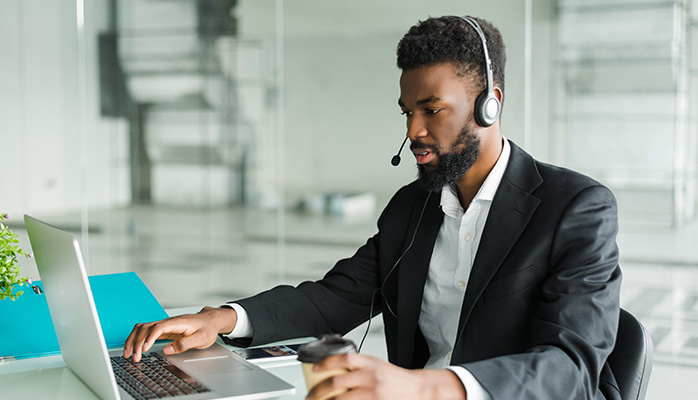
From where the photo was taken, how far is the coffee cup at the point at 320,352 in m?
0.94

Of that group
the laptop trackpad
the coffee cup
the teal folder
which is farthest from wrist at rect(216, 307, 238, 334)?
the coffee cup

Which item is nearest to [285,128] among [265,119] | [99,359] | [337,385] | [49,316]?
[265,119]

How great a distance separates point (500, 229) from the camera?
1.67 metres

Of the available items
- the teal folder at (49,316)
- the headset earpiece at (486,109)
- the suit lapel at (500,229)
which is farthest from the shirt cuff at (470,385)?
the teal folder at (49,316)

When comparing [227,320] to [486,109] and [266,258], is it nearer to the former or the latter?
[486,109]

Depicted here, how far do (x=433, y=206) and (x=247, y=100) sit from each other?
369cm

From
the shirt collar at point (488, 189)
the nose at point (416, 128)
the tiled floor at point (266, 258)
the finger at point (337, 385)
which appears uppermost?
the nose at point (416, 128)

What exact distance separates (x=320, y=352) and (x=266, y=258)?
15.6ft

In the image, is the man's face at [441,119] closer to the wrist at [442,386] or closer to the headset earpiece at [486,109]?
the headset earpiece at [486,109]

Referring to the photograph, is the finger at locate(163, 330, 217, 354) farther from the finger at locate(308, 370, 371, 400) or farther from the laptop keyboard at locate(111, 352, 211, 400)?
the finger at locate(308, 370, 371, 400)

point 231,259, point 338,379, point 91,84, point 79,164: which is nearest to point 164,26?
point 91,84

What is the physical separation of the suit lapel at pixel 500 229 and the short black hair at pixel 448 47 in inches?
9.3

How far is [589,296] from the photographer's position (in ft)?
4.75

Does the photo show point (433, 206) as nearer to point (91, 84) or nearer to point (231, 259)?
point (91, 84)
